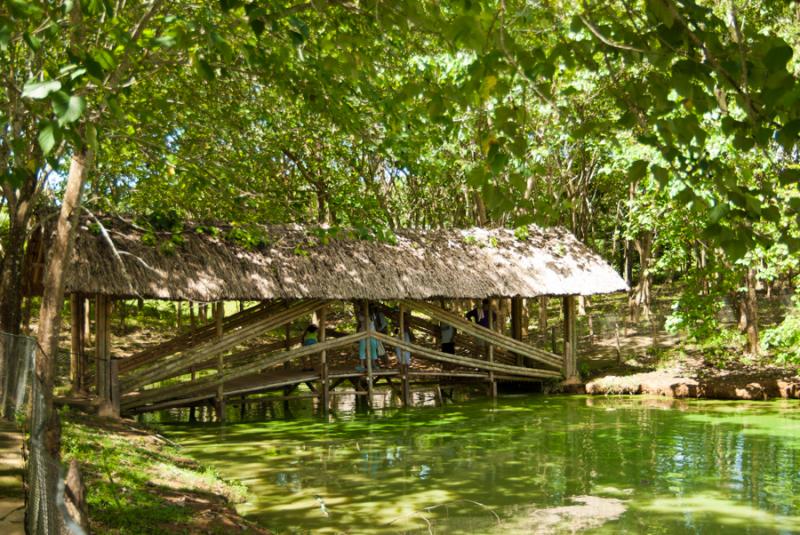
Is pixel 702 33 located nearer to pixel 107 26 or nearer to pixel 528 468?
pixel 107 26

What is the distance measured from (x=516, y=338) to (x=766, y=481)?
346 inches

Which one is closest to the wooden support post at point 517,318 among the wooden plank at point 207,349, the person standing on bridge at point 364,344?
the person standing on bridge at point 364,344

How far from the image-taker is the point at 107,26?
5.31 m

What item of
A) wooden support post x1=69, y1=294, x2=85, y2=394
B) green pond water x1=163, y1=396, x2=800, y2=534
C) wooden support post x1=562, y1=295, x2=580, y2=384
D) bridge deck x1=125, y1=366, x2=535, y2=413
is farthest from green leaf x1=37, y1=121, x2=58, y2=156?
wooden support post x1=562, y1=295, x2=580, y2=384

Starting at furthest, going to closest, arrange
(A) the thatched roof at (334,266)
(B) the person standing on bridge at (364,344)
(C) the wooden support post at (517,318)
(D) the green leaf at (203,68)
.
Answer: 1. (C) the wooden support post at (517,318)
2. (B) the person standing on bridge at (364,344)
3. (A) the thatched roof at (334,266)
4. (D) the green leaf at (203,68)

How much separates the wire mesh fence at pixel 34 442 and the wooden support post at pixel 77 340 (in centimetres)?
448

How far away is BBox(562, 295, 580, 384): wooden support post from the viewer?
1542cm

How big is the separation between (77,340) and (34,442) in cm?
898

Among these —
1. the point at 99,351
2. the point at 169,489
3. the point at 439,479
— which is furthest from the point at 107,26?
the point at 99,351

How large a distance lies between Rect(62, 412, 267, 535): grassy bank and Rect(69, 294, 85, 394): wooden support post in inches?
124

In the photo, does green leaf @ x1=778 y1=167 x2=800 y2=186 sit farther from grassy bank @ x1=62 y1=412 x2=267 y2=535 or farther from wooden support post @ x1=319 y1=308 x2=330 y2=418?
wooden support post @ x1=319 y1=308 x2=330 y2=418

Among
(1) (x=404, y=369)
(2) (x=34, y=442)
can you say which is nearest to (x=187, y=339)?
(1) (x=404, y=369)

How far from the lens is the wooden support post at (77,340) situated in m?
11.9

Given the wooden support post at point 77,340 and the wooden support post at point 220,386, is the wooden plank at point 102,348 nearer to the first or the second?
the wooden support post at point 77,340
